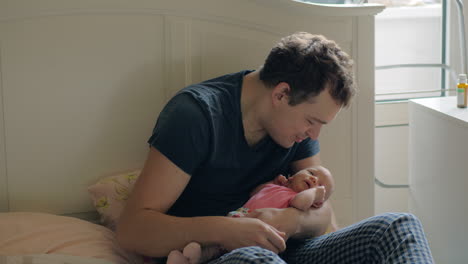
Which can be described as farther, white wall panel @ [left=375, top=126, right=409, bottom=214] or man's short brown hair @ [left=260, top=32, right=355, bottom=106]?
white wall panel @ [left=375, top=126, right=409, bottom=214]

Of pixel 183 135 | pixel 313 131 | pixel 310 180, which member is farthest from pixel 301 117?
pixel 183 135

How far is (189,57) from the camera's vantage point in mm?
1844

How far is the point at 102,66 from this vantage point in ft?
5.89

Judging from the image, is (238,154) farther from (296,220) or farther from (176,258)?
(176,258)

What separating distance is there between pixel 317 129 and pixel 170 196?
1.36ft

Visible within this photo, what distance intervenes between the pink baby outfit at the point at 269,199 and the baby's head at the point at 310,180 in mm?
30

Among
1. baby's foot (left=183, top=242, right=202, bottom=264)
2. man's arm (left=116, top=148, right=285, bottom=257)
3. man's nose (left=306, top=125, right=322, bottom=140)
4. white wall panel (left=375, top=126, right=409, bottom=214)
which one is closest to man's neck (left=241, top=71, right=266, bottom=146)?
man's nose (left=306, top=125, right=322, bottom=140)

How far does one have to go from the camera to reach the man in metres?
1.42

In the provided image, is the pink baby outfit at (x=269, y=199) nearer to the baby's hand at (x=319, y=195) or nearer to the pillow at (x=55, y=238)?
the baby's hand at (x=319, y=195)

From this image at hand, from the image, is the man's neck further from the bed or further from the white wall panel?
the white wall panel

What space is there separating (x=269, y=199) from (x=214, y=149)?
0.19m

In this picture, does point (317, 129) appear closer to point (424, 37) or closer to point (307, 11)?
point (307, 11)

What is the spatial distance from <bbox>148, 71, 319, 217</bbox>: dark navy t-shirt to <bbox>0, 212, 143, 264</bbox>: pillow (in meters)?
0.19

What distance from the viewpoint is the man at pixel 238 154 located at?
1420 mm
